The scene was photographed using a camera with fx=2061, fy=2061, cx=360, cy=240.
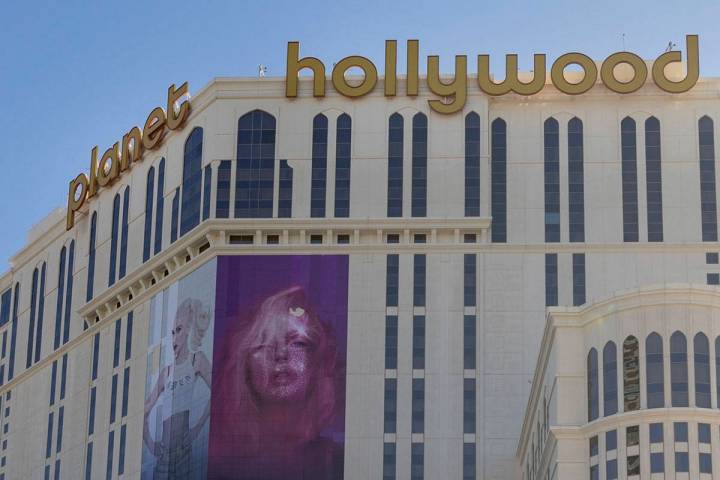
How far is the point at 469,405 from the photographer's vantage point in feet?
476

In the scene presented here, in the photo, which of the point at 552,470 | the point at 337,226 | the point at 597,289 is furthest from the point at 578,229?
the point at 552,470

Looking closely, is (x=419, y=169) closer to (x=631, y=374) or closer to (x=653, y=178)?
(x=653, y=178)

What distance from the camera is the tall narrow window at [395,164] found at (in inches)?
5935

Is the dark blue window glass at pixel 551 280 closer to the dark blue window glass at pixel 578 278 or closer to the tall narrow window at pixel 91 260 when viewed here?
the dark blue window glass at pixel 578 278

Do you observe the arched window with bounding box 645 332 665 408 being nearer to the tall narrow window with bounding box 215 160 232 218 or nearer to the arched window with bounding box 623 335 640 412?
the arched window with bounding box 623 335 640 412

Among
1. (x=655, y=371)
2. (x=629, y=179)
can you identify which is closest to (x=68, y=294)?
(x=629, y=179)

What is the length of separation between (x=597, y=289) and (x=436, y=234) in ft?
40.6

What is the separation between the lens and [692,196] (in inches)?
5876

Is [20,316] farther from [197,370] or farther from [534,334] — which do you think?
[534,334]

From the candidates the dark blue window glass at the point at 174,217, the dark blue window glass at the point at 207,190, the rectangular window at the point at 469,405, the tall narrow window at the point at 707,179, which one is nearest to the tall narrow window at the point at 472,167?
the rectangular window at the point at 469,405

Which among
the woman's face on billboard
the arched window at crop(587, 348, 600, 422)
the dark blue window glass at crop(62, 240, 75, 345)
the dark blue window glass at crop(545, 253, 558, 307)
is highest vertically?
the dark blue window glass at crop(62, 240, 75, 345)

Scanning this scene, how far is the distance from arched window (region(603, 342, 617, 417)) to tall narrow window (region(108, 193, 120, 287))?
6710 centimetres

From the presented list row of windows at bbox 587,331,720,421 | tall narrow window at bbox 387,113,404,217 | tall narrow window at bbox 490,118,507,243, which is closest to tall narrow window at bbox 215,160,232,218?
tall narrow window at bbox 387,113,404,217

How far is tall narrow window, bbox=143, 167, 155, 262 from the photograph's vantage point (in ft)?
522
